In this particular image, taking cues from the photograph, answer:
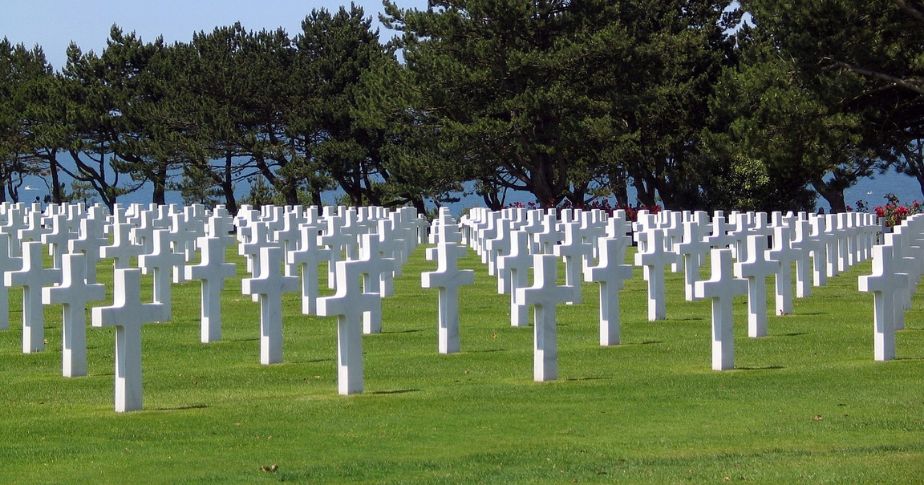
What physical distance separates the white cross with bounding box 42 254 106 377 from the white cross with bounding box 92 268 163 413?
58.5 inches

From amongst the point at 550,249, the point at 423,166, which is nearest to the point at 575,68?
the point at 423,166

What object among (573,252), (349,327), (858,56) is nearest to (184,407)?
(349,327)

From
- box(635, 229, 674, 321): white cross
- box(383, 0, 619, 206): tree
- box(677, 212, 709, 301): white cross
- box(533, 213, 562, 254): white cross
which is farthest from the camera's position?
box(383, 0, 619, 206): tree

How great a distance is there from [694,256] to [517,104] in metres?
24.1

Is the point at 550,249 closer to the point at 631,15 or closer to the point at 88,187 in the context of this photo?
the point at 631,15

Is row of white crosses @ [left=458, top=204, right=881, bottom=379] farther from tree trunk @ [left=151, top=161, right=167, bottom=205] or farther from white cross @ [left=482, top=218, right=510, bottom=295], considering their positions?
tree trunk @ [left=151, top=161, right=167, bottom=205]

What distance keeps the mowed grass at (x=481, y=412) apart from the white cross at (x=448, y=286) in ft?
0.60

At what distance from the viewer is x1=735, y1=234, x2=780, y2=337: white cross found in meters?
13.9

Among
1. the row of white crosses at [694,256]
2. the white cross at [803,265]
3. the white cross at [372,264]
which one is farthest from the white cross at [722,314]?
the white cross at [803,265]

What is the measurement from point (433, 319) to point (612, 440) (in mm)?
7607

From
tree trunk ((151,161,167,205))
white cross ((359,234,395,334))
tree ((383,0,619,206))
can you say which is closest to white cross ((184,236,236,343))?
white cross ((359,234,395,334))

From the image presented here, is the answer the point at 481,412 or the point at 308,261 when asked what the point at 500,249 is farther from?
the point at 481,412

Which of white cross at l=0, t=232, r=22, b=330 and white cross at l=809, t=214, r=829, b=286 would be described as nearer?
white cross at l=0, t=232, r=22, b=330

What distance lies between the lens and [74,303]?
11.7m
